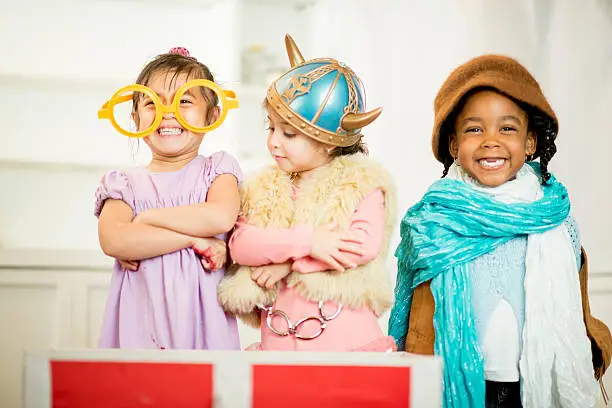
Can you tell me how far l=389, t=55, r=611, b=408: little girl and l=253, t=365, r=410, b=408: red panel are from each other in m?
0.64

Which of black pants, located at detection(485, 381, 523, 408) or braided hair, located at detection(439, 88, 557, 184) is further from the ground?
braided hair, located at detection(439, 88, 557, 184)

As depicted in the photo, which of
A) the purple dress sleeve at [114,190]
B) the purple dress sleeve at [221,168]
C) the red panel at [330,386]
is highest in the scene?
the purple dress sleeve at [221,168]

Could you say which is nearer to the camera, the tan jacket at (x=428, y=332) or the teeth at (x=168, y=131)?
the teeth at (x=168, y=131)

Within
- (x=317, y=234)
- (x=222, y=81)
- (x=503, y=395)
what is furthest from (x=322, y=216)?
(x=222, y=81)

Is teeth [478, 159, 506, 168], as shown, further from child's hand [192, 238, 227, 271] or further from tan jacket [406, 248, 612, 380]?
child's hand [192, 238, 227, 271]

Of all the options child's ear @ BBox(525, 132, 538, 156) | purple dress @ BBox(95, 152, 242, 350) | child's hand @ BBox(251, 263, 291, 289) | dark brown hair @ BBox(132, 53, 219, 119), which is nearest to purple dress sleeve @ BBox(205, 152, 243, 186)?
purple dress @ BBox(95, 152, 242, 350)

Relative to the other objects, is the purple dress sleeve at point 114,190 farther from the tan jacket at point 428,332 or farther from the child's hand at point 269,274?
the tan jacket at point 428,332

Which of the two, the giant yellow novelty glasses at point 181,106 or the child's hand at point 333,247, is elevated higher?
the giant yellow novelty glasses at point 181,106

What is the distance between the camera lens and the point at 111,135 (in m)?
3.65

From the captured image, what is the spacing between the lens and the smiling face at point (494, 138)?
190 centimetres

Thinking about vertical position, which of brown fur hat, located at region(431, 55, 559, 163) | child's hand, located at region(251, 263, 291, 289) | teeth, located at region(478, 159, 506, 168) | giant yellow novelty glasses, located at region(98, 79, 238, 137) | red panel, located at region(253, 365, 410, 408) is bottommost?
red panel, located at region(253, 365, 410, 408)

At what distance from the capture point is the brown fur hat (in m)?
1.89

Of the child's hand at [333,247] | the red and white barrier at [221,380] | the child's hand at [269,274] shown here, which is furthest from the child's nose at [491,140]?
the red and white barrier at [221,380]

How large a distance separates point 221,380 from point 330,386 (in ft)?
0.56
